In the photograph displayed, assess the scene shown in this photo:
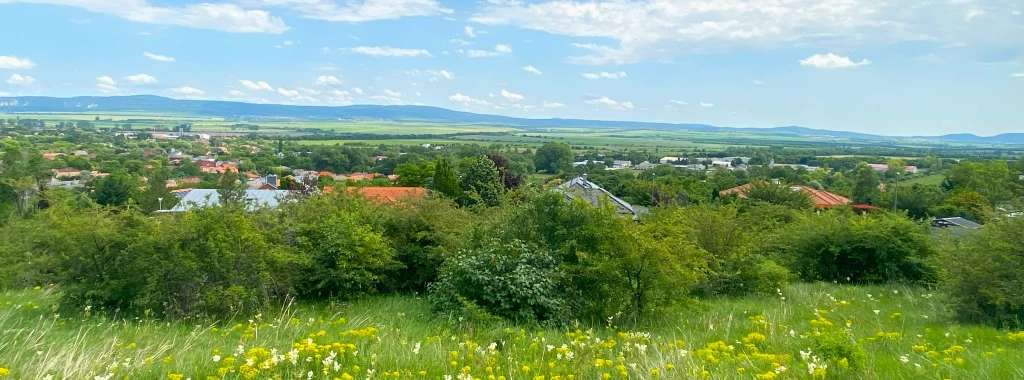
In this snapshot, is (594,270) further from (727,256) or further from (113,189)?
(113,189)

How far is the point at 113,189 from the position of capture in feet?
152

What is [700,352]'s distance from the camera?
5.25 metres

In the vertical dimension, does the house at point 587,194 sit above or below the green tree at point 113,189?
above

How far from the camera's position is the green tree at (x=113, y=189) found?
4547 cm

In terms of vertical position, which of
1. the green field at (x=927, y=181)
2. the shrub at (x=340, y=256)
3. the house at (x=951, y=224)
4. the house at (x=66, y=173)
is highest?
the shrub at (x=340, y=256)

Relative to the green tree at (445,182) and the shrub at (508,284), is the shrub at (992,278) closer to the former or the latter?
the shrub at (508,284)

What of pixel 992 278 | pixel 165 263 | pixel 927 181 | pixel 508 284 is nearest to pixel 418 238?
pixel 508 284

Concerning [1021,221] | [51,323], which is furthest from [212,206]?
[1021,221]

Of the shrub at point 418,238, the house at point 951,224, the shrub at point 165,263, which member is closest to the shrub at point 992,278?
the house at point 951,224

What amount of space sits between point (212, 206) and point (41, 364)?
5.17 meters

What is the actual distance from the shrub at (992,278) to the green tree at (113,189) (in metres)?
49.8

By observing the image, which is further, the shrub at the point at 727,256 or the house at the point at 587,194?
the shrub at the point at 727,256

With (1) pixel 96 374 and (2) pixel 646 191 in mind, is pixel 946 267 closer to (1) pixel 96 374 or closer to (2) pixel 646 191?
(1) pixel 96 374

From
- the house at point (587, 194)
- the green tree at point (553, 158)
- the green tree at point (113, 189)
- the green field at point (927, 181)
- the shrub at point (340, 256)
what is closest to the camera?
the house at point (587, 194)
